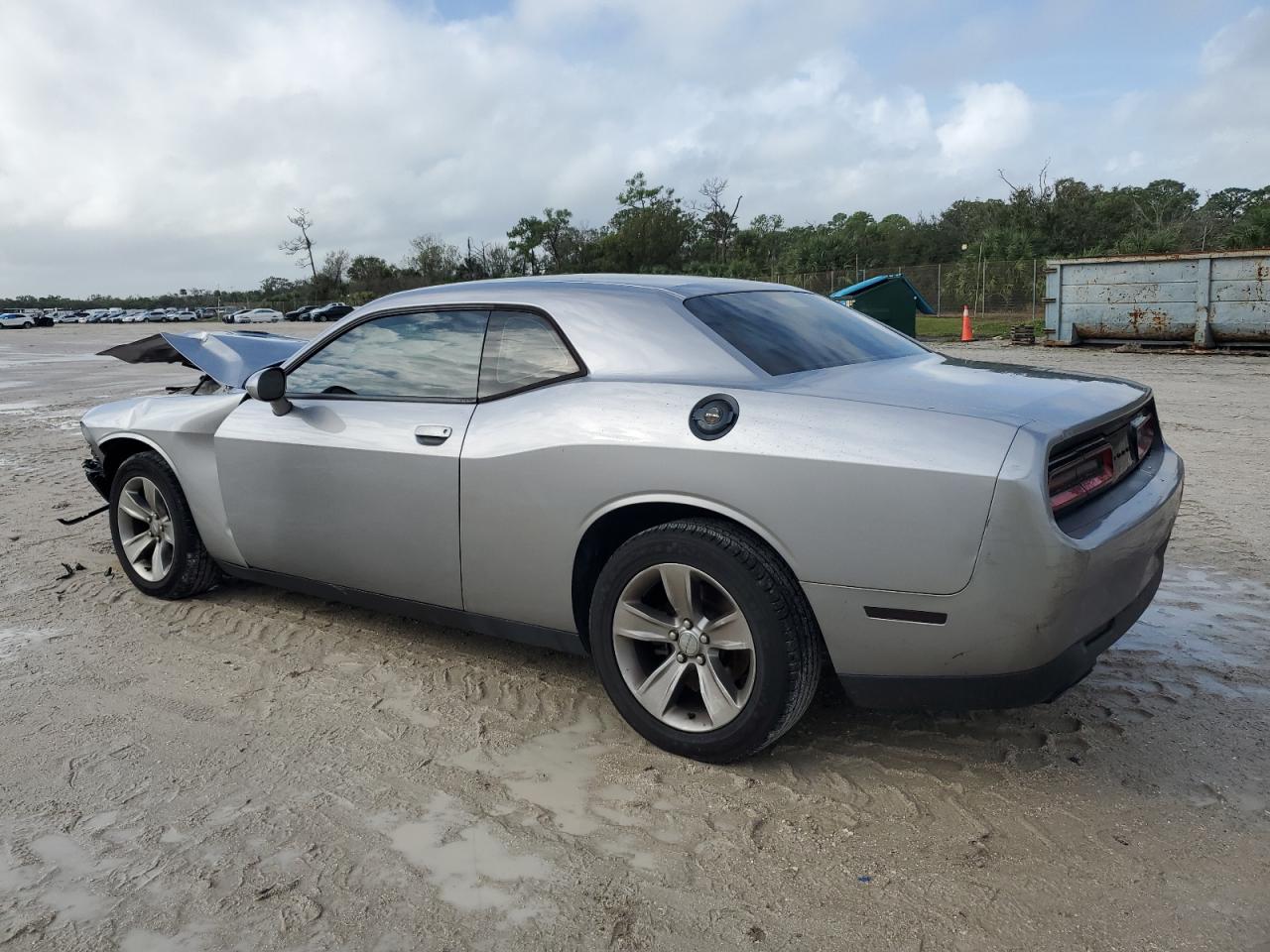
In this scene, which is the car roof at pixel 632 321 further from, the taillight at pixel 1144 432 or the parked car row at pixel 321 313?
the parked car row at pixel 321 313

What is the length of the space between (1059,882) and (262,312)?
241 ft

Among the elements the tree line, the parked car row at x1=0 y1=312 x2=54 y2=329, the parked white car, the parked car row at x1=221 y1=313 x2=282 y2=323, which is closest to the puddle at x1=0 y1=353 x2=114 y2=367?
the tree line

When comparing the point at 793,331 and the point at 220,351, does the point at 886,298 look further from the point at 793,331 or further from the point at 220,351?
the point at 793,331

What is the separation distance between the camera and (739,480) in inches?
110

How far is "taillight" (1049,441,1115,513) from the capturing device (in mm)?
2654

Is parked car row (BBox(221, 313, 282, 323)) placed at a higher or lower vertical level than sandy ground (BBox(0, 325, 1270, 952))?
higher

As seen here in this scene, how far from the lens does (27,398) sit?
14797 millimetres

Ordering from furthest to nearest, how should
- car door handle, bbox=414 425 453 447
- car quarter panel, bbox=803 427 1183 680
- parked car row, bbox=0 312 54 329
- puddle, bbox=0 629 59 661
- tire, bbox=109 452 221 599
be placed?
parked car row, bbox=0 312 54 329
tire, bbox=109 452 221 599
puddle, bbox=0 629 59 661
car door handle, bbox=414 425 453 447
car quarter panel, bbox=803 427 1183 680

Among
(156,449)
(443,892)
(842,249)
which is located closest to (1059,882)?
(443,892)

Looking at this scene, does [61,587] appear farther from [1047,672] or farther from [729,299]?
[1047,672]

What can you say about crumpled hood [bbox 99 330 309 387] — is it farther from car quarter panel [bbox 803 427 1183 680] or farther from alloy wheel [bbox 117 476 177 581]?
car quarter panel [bbox 803 427 1183 680]

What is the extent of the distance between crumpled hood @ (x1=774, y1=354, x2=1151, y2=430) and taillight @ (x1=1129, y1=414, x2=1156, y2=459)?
95 mm

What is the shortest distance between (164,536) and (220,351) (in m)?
0.97

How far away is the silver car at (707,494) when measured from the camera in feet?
8.48
